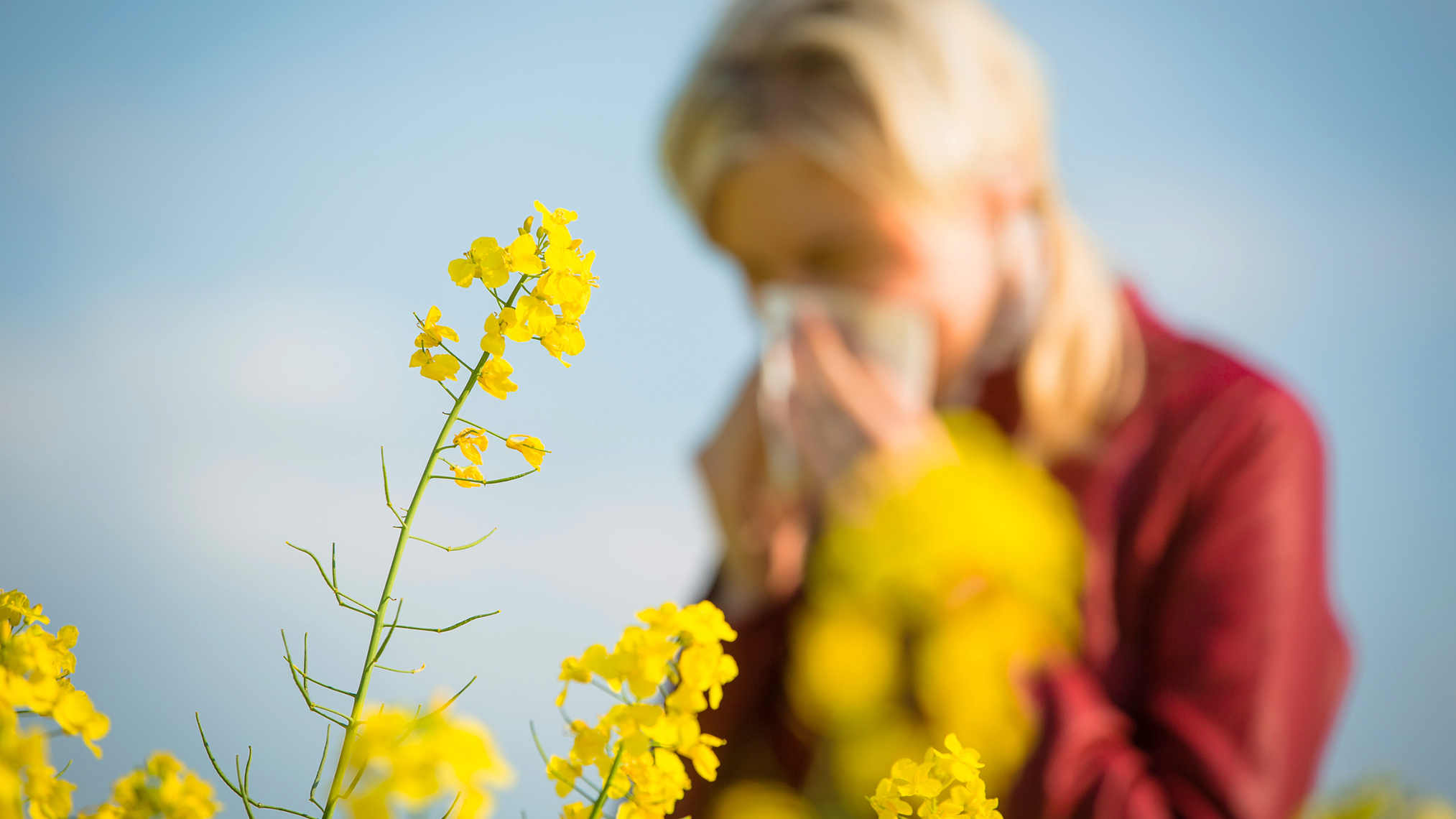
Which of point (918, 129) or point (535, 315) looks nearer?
point (535, 315)

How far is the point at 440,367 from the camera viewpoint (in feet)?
0.84

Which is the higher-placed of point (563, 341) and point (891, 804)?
point (563, 341)

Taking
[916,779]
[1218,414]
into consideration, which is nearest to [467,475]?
[916,779]

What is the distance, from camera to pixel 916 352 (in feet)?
2.71

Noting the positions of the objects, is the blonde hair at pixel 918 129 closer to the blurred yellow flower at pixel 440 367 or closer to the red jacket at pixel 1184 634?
the red jacket at pixel 1184 634

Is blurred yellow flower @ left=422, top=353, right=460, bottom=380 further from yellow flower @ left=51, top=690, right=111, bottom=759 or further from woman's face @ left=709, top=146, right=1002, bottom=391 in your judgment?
woman's face @ left=709, top=146, right=1002, bottom=391

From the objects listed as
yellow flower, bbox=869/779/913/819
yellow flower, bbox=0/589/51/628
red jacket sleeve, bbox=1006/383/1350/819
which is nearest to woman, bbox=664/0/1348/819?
red jacket sleeve, bbox=1006/383/1350/819

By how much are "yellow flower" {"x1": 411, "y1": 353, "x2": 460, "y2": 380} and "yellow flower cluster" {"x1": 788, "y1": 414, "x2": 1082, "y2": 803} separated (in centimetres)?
32

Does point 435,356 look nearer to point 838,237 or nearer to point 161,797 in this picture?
point 161,797

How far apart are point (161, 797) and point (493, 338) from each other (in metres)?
0.13

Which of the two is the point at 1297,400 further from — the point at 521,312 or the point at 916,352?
the point at 521,312

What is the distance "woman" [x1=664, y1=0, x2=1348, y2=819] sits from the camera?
0.61m

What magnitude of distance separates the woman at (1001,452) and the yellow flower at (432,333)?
0.35 meters

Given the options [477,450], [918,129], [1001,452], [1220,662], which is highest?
[918,129]
